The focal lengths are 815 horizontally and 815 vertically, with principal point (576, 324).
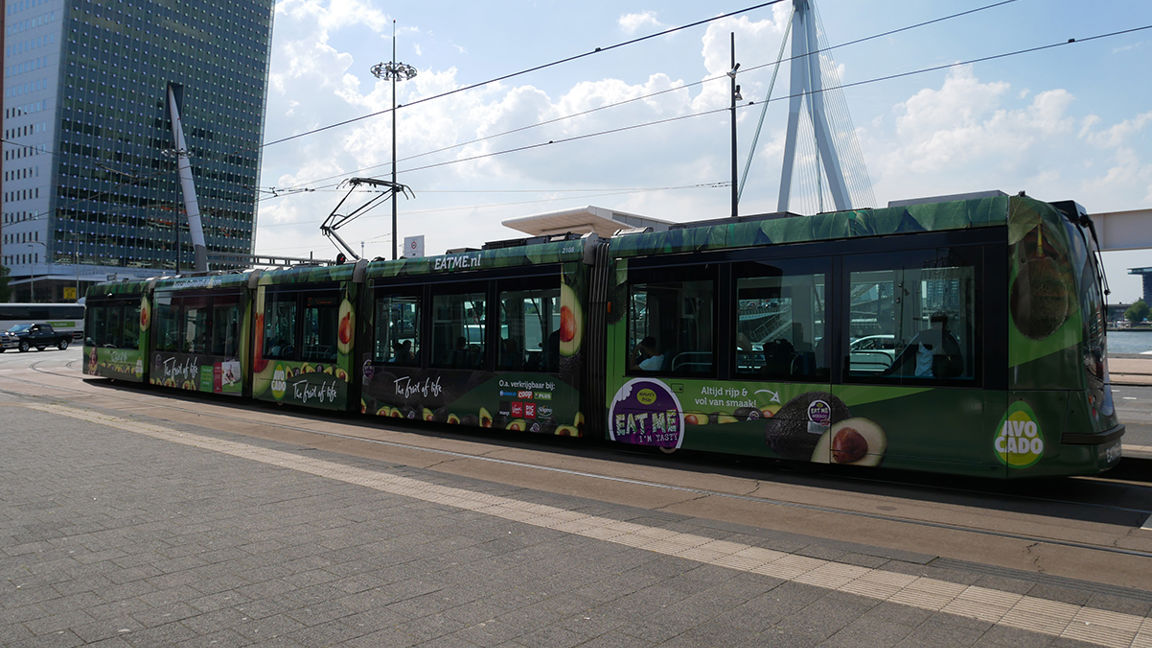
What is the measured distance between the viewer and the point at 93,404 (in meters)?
16.5

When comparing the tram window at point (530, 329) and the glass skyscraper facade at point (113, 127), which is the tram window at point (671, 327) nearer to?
the tram window at point (530, 329)

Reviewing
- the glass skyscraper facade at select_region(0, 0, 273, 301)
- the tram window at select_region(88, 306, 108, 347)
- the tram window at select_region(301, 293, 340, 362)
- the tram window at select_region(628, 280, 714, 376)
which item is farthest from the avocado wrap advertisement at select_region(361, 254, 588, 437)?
the glass skyscraper facade at select_region(0, 0, 273, 301)

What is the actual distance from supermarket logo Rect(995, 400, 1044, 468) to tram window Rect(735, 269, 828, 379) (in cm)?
177

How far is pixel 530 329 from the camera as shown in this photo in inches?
460

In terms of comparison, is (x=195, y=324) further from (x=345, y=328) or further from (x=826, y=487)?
(x=826, y=487)

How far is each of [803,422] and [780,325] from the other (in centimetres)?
110

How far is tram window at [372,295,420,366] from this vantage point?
13.6m

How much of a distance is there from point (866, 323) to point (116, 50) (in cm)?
11858

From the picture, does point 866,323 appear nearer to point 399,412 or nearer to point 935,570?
point 935,570

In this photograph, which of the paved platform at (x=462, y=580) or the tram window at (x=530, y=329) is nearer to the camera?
the paved platform at (x=462, y=580)

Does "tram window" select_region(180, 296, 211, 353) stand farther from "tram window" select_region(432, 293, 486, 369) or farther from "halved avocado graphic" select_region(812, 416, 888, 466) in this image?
"halved avocado graphic" select_region(812, 416, 888, 466)

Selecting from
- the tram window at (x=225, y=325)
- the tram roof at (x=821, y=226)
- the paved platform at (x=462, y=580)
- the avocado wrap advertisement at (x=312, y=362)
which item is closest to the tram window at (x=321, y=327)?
the avocado wrap advertisement at (x=312, y=362)

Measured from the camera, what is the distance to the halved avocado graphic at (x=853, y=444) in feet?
27.2

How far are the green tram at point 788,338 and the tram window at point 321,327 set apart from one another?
40.6 inches
